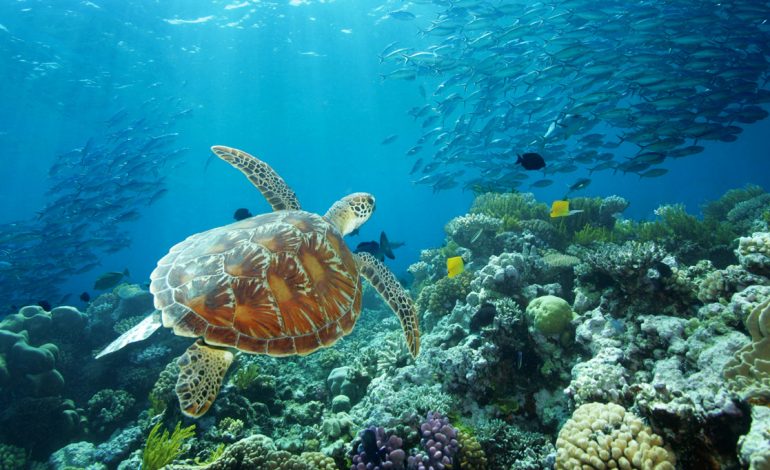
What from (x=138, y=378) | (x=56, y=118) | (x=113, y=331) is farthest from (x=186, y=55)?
(x=138, y=378)

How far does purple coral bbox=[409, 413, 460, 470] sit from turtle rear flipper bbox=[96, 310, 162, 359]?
123 inches

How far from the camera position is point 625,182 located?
11144 cm

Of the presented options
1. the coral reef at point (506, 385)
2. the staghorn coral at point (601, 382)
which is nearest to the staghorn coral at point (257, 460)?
the coral reef at point (506, 385)

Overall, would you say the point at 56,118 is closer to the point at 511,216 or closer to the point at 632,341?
the point at 511,216

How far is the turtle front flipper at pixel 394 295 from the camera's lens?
432cm

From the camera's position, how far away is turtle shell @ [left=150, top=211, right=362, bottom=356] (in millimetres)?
3430

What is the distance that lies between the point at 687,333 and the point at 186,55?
35661mm

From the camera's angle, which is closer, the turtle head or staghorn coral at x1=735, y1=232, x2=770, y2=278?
staghorn coral at x1=735, y1=232, x2=770, y2=278

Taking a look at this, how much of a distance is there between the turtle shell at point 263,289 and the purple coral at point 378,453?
104cm

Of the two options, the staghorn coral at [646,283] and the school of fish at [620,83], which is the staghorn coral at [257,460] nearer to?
the staghorn coral at [646,283]

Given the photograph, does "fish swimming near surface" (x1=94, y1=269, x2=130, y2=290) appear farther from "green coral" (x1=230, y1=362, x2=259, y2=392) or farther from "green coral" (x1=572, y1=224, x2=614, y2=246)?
"green coral" (x1=572, y1=224, x2=614, y2=246)

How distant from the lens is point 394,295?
4.60 meters

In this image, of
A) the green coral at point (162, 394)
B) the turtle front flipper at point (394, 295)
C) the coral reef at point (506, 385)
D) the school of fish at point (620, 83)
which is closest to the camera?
the coral reef at point (506, 385)

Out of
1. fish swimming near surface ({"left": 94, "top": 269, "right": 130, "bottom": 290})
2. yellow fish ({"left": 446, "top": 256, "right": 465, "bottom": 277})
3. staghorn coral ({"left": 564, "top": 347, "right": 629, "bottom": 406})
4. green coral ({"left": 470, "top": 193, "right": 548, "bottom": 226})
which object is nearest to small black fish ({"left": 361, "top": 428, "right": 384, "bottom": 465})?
staghorn coral ({"left": 564, "top": 347, "right": 629, "bottom": 406})
